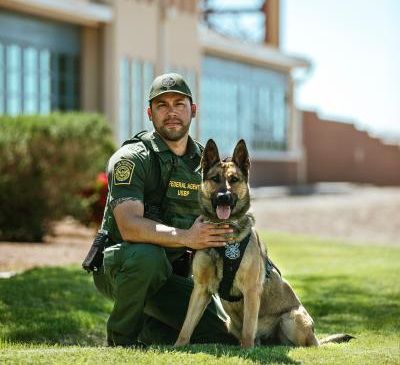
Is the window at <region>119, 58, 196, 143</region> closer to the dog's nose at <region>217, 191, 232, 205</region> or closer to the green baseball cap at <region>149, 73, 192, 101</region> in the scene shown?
the green baseball cap at <region>149, 73, 192, 101</region>

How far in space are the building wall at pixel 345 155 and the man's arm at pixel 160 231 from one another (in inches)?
1344

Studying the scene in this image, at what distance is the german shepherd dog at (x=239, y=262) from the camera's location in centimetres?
531

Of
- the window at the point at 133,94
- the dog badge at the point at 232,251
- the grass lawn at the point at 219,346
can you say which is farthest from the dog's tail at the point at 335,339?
the window at the point at 133,94

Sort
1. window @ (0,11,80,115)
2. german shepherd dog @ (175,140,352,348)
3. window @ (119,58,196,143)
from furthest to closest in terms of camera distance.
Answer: window @ (119,58,196,143), window @ (0,11,80,115), german shepherd dog @ (175,140,352,348)

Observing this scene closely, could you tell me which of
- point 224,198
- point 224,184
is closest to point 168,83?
point 224,184

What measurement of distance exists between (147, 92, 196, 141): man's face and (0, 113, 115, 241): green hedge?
678 centimetres

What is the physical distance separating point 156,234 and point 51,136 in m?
7.80

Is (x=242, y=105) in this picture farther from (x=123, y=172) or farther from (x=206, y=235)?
(x=206, y=235)

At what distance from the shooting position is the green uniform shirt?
5.74 meters

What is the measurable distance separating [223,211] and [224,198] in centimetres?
11

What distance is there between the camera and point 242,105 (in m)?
30.6

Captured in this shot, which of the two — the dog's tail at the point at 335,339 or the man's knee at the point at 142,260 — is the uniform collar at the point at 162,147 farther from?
the dog's tail at the point at 335,339

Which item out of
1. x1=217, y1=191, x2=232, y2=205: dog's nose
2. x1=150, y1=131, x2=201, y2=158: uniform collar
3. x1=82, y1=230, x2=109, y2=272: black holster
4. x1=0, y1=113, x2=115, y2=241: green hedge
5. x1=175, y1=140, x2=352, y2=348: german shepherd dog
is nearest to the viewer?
x1=217, y1=191, x2=232, y2=205: dog's nose

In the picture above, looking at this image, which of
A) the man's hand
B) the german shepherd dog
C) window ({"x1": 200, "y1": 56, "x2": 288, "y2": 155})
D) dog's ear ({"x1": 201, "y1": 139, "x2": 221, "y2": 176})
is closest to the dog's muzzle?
the german shepherd dog
